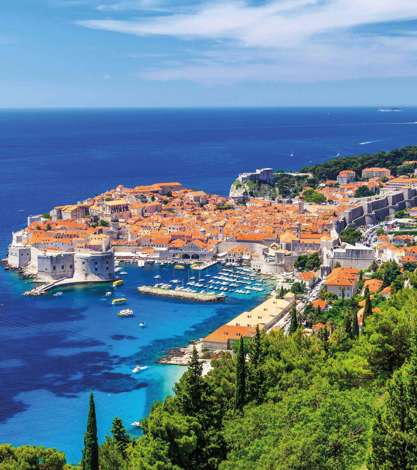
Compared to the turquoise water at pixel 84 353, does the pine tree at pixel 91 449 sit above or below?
above

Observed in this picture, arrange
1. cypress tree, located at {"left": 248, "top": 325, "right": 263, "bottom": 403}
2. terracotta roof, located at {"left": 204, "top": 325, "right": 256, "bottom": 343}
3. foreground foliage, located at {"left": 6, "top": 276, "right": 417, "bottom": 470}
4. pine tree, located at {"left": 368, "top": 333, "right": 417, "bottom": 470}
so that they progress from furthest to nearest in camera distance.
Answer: terracotta roof, located at {"left": 204, "top": 325, "right": 256, "bottom": 343}
cypress tree, located at {"left": 248, "top": 325, "right": 263, "bottom": 403}
foreground foliage, located at {"left": 6, "top": 276, "right": 417, "bottom": 470}
pine tree, located at {"left": 368, "top": 333, "right": 417, "bottom": 470}

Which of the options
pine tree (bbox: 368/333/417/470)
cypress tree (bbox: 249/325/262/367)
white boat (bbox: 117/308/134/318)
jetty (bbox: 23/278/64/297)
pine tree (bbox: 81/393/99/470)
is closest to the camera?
pine tree (bbox: 368/333/417/470)

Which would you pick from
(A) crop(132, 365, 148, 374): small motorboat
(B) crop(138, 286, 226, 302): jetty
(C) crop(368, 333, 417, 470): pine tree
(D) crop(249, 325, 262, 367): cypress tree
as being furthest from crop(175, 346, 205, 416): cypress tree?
(B) crop(138, 286, 226, 302): jetty

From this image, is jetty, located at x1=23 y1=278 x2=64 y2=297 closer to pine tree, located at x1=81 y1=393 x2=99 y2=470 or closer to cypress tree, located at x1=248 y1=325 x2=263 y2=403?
cypress tree, located at x1=248 y1=325 x2=263 y2=403

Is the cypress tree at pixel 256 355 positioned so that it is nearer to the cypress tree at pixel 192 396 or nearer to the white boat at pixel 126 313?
the cypress tree at pixel 192 396

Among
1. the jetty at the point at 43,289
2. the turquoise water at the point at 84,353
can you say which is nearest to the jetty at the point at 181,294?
the turquoise water at the point at 84,353

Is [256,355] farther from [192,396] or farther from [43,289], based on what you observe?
[43,289]
